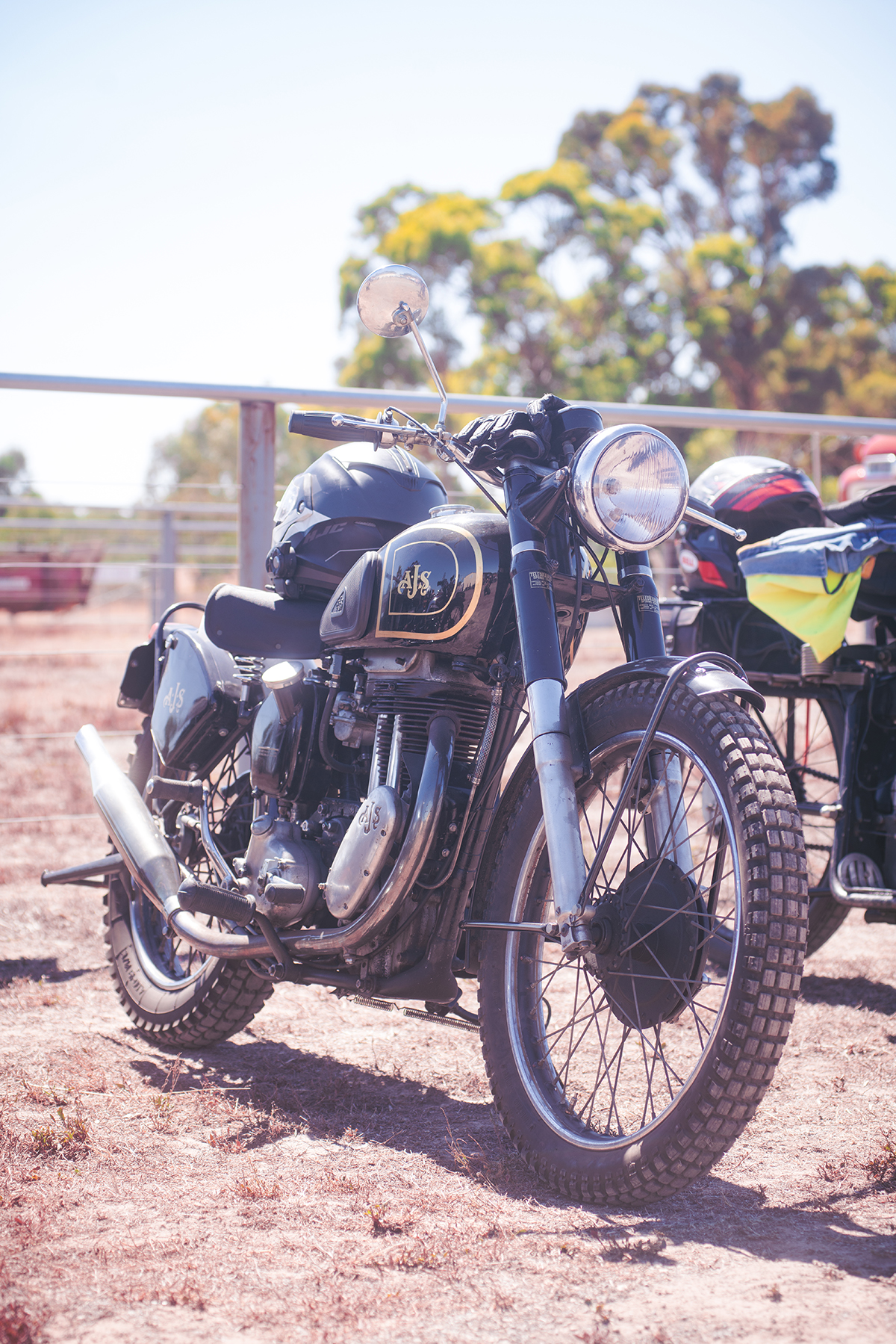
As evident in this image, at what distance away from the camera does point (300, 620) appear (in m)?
3.09

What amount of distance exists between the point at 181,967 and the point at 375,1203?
141 cm

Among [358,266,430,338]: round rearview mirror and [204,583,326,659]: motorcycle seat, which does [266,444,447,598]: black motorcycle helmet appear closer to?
[204,583,326,659]: motorcycle seat

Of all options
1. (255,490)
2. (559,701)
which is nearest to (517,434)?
(559,701)

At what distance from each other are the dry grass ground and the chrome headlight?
1.22 metres

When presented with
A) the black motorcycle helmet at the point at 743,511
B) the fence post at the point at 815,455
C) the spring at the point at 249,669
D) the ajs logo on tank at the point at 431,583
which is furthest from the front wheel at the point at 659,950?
the fence post at the point at 815,455

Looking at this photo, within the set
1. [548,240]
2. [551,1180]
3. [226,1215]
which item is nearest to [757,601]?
[551,1180]

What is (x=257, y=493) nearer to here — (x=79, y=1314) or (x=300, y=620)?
(x=300, y=620)

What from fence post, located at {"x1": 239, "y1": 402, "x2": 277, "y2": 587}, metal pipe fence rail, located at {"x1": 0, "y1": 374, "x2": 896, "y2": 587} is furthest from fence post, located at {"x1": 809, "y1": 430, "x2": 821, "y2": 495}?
fence post, located at {"x1": 239, "y1": 402, "x2": 277, "y2": 587}

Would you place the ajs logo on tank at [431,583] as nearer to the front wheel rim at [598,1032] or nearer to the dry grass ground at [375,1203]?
the front wheel rim at [598,1032]

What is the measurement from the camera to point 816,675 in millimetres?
3578

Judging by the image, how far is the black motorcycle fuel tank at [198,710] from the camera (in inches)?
A: 130

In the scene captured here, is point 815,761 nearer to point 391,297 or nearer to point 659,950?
point 659,950

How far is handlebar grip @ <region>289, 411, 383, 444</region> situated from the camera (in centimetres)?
269

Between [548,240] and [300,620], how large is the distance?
106 feet
